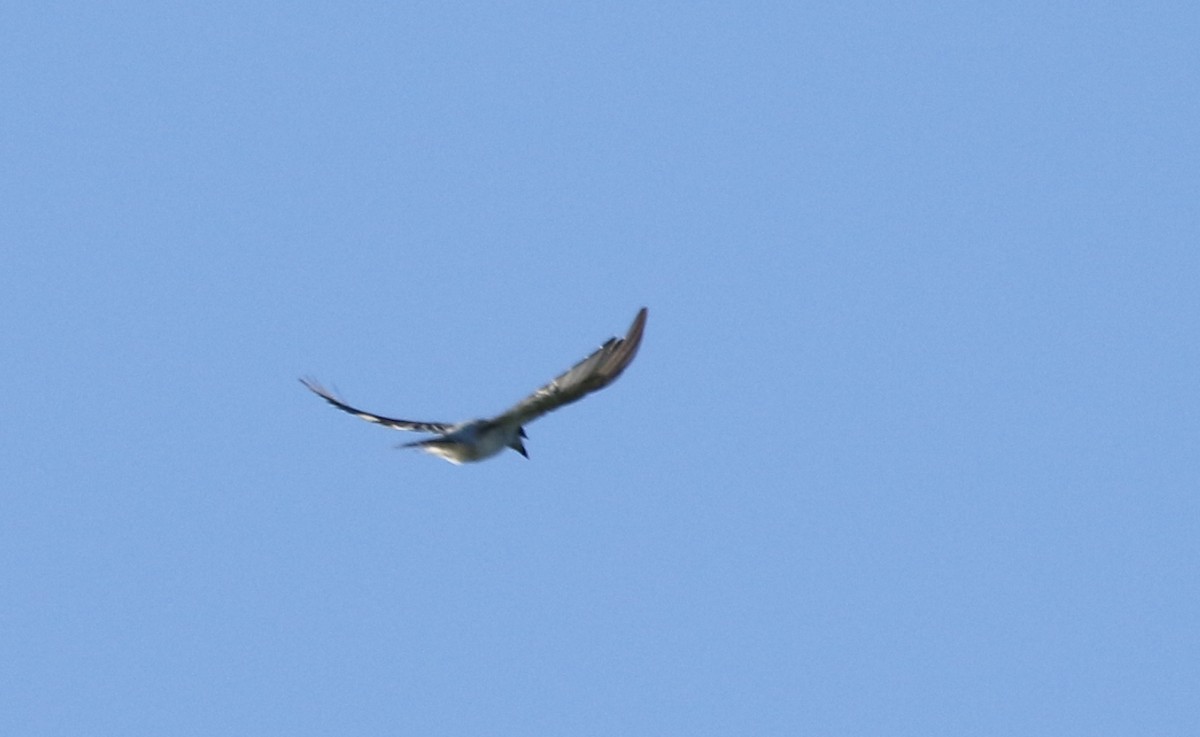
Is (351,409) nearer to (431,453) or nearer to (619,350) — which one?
(431,453)

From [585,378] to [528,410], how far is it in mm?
1017

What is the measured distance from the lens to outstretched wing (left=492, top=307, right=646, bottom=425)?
96.6 feet

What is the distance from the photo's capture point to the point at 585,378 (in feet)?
97.1

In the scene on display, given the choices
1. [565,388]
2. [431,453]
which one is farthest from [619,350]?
[431,453]

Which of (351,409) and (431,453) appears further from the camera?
(351,409)

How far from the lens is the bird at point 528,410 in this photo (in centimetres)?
2952

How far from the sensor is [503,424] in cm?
3073

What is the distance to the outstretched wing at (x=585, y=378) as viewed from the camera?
29.4 metres

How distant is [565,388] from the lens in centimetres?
2992

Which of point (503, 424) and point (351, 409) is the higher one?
point (351, 409)

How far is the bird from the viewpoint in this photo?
2952cm

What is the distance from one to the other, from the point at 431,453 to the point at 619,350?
2.99 meters

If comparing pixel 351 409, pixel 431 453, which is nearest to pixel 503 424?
pixel 431 453

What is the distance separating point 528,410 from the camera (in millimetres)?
30203
